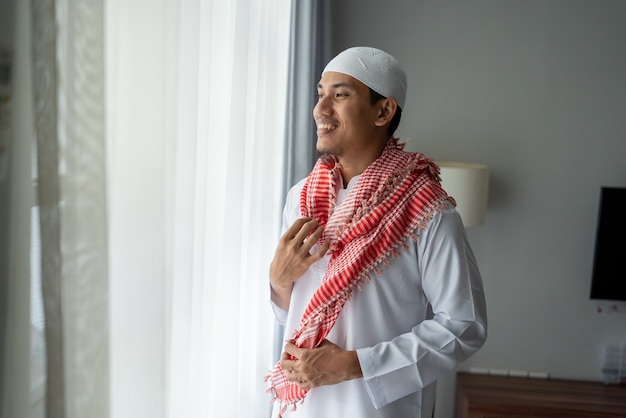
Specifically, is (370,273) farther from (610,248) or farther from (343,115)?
(610,248)

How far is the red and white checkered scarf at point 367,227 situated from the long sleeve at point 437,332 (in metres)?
0.07

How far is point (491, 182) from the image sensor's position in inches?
122

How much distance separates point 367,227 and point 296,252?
0.60ft

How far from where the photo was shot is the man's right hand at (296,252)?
1.45 meters

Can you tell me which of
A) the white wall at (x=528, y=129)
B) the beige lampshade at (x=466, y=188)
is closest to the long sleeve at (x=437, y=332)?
the beige lampshade at (x=466, y=188)

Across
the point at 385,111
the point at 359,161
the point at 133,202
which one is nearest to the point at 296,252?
the point at 359,161

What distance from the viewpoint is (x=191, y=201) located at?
124 cm

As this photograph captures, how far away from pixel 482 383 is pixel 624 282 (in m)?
0.85

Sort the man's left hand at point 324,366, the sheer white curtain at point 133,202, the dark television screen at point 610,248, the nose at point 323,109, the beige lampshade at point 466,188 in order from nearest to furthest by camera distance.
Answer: the sheer white curtain at point 133,202 < the man's left hand at point 324,366 < the nose at point 323,109 < the beige lampshade at point 466,188 < the dark television screen at point 610,248

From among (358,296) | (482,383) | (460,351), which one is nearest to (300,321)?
(358,296)

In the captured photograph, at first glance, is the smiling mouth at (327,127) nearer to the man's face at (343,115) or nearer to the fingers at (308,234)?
the man's face at (343,115)

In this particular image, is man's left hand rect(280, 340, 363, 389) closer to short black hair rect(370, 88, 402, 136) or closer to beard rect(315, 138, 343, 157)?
beard rect(315, 138, 343, 157)

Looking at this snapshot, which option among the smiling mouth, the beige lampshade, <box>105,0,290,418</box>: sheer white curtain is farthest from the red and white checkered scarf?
the beige lampshade

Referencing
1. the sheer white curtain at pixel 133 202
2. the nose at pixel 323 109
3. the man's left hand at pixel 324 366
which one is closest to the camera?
the sheer white curtain at pixel 133 202
